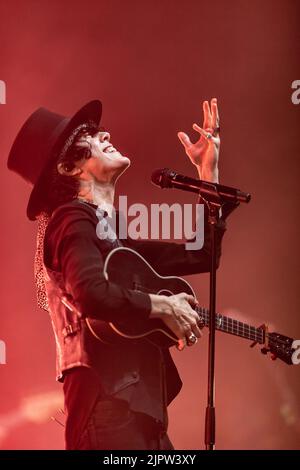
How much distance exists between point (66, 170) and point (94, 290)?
0.55 m

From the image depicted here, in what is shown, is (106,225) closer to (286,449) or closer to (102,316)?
(102,316)

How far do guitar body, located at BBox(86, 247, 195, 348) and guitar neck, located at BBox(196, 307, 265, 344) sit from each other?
107 mm

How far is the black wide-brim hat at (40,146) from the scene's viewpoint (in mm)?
2089

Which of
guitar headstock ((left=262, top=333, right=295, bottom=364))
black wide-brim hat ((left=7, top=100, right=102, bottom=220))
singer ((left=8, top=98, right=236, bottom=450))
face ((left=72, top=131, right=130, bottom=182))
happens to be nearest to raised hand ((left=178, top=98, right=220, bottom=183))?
singer ((left=8, top=98, right=236, bottom=450))

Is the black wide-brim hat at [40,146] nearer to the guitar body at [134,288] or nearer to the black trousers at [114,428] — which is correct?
the guitar body at [134,288]

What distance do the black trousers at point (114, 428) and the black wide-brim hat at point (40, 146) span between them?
0.72 metres

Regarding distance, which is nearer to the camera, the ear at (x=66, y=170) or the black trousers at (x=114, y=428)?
the black trousers at (x=114, y=428)

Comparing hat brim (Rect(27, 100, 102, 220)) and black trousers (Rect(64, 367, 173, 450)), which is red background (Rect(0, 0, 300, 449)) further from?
black trousers (Rect(64, 367, 173, 450))

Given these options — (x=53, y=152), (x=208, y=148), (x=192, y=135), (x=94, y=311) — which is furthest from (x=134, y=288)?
(x=192, y=135)

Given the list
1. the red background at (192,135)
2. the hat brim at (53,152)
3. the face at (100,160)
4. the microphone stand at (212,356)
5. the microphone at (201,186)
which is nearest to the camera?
the microphone stand at (212,356)

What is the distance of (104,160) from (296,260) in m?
1.02

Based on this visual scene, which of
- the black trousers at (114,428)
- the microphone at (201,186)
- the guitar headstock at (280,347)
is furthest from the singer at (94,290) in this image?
the guitar headstock at (280,347)

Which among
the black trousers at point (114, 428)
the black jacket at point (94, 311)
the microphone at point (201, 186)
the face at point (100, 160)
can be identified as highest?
the face at point (100, 160)

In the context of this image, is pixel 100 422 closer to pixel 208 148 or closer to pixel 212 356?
pixel 212 356
